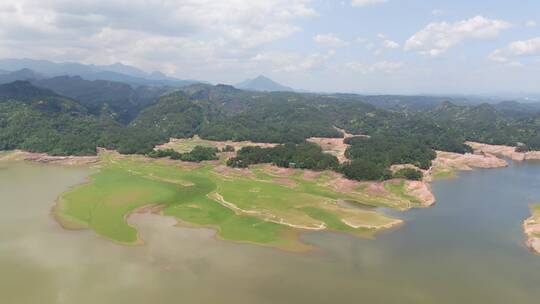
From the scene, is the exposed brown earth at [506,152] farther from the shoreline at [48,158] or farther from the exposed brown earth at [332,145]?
the shoreline at [48,158]

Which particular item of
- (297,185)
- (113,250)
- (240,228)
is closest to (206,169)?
A: (297,185)

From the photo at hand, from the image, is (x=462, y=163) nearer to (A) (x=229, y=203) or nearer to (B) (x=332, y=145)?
(B) (x=332, y=145)

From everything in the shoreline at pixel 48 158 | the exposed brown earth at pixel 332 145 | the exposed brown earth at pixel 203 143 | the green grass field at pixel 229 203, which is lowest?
the shoreline at pixel 48 158

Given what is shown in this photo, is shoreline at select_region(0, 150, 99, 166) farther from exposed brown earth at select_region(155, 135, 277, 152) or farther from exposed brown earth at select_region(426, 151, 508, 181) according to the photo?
exposed brown earth at select_region(426, 151, 508, 181)

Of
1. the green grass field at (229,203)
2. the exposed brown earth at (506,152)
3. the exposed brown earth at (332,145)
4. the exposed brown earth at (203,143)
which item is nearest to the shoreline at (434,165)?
the exposed brown earth at (506,152)

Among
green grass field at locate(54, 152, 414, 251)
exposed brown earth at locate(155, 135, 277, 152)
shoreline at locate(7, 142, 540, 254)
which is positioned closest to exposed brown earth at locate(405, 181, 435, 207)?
shoreline at locate(7, 142, 540, 254)

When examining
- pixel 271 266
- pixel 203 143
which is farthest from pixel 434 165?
pixel 203 143

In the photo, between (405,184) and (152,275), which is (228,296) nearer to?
(152,275)
